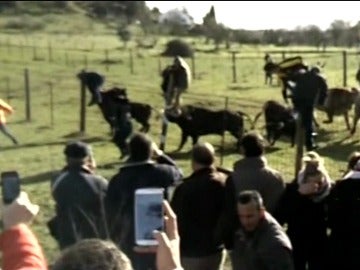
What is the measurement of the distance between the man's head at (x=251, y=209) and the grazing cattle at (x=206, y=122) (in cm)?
1165

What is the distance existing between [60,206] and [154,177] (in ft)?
2.85

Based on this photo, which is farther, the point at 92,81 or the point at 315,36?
the point at 315,36

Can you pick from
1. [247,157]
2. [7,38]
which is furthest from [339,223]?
[7,38]

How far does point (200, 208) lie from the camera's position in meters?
8.18

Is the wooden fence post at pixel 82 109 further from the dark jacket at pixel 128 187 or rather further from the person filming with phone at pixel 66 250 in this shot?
the person filming with phone at pixel 66 250

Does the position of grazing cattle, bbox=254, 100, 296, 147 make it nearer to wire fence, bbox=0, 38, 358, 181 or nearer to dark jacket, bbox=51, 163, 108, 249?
wire fence, bbox=0, 38, 358, 181

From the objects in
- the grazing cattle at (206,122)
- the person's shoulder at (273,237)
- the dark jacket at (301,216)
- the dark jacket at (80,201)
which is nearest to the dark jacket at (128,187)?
the dark jacket at (80,201)

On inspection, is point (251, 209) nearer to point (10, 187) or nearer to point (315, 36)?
point (10, 187)

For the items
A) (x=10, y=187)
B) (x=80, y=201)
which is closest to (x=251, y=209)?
(x=80, y=201)

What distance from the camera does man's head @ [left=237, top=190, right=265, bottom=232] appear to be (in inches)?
274

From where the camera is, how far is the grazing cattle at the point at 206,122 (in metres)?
18.8

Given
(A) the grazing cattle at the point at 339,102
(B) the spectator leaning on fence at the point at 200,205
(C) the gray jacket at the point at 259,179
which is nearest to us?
(B) the spectator leaning on fence at the point at 200,205

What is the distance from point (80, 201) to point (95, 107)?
1876 cm

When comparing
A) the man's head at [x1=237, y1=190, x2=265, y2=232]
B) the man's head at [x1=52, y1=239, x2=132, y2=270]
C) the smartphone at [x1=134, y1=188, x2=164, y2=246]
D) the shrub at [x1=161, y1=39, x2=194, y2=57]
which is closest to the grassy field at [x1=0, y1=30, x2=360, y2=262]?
the shrub at [x1=161, y1=39, x2=194, y2=57]
